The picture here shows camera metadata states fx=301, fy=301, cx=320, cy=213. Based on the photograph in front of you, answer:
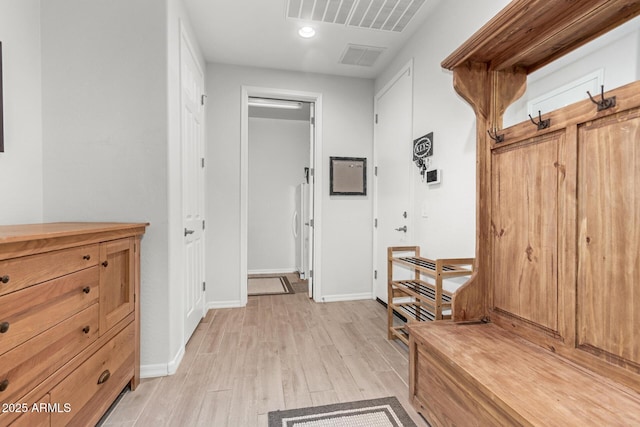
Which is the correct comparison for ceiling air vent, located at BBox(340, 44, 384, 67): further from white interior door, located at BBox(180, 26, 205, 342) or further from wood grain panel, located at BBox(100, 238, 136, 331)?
wood grain panel, located at BBox(100, 238, 136, 331)

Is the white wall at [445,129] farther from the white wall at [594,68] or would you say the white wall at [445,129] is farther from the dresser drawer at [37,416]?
the dresser drawer at [37,416]

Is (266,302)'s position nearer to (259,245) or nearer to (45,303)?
(259,245)

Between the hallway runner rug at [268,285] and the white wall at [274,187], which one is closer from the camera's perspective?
the hallway runner rug at [268,285]

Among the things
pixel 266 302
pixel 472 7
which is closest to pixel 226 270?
pixel 266 302

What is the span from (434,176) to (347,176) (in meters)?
1.33

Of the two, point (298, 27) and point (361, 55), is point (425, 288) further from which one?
point (298, 27)

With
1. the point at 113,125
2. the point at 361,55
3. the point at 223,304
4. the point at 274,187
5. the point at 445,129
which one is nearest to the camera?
the point at 113,125

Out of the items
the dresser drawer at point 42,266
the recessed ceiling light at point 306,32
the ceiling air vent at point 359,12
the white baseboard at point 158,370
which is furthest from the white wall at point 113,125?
the recessed ceiling light at point 306,32

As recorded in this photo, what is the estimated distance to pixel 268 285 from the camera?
14.3ft

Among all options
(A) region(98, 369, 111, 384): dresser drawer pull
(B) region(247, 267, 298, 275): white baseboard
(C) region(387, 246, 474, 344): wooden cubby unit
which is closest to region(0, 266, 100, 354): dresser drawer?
(A) region(98, 369, 111, 384): dresser drawer pull

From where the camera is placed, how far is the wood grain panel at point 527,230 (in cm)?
127

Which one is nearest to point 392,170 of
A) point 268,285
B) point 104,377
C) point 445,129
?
point 445,129

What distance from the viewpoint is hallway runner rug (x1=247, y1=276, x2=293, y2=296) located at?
3.98 metres

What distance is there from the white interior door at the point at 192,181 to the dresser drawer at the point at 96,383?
69 cm
